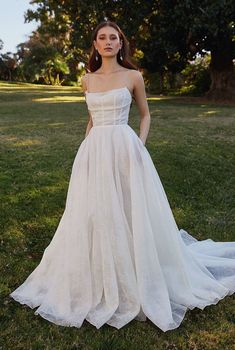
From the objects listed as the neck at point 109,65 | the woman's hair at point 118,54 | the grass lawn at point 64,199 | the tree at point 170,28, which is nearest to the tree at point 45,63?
the tree at point 170,28

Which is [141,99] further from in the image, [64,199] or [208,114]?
[208,114]

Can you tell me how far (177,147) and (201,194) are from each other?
3194 millimetres

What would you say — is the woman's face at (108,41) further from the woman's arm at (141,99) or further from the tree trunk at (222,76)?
the tree trunk at (222,76)

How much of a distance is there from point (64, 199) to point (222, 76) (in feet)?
69.2

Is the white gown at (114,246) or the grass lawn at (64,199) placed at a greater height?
the white gown at (114,246)

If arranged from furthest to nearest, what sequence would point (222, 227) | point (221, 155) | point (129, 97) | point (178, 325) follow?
point (221, 155)
point (222, 227)
point (129, 97)
point (178, 325)

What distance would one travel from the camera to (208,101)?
26656 mm

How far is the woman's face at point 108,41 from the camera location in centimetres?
422

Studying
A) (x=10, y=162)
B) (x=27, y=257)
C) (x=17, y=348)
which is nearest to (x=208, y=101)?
(x=10, y=162)

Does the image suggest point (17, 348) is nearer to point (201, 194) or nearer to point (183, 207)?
point (183, 207)

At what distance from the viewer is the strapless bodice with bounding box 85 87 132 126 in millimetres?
4152

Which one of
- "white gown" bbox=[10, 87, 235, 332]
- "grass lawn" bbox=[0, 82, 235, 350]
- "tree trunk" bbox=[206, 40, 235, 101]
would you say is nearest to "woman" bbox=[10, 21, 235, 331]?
"white gown" bbox=[10, 87, 235, 332]

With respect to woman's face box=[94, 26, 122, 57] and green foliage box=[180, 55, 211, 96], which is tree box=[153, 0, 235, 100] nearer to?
green foliage box=[180, 55, 211, 96]

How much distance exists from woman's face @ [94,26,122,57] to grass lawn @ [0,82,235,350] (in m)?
2.60
